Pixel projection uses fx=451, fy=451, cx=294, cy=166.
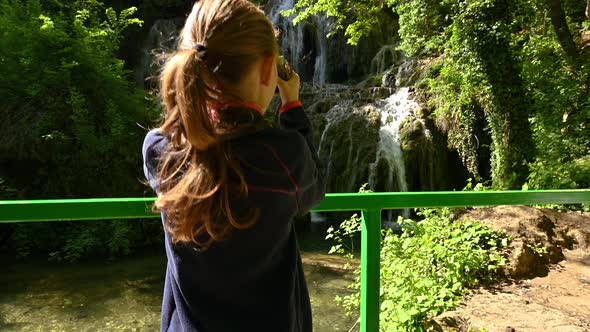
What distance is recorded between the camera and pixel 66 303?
6.29 m

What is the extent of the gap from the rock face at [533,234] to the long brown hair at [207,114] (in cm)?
363

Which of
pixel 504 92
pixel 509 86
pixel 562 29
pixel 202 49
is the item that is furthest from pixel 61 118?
pixel 562 29

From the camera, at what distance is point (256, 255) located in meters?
0.95

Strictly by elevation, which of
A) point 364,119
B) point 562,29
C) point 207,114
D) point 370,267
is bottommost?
point 370,267

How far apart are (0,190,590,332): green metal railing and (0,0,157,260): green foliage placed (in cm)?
848

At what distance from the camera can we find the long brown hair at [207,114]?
887 millimetres

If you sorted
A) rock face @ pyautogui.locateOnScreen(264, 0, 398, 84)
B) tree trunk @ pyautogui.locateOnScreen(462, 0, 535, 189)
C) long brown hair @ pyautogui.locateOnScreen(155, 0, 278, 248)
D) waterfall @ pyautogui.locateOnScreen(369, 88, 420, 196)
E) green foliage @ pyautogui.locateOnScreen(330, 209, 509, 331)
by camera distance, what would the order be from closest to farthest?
long brown hair @ pyautogui.locateOnScreen(155, 0, 278, 248) < green foliage @ pyautogui.locateOnScreen(330, 209, 509, 331) < tree trunk @ pyautogui.locateOnScreen(462, 0, 535, 189) < waterfall @ pyautogui.locateOnScreen(369, 88, 420, 196) < rock face @ pyautogui.locateOnScreen(264, 0, 398, 84)

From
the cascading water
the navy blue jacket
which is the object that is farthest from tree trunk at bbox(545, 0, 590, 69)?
the navy blue jacket

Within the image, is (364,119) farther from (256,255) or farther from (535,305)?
(256,255)

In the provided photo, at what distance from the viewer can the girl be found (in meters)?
0.90

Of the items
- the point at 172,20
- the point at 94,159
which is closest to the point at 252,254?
the point at 94,159

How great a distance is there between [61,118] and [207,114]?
11.0 metres

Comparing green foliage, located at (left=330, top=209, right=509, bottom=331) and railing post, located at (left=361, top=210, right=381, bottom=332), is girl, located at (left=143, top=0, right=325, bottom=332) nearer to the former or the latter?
railing post, located at (left=361, top=210, right=381, bottom=332)

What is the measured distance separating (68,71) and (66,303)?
20.6ft
